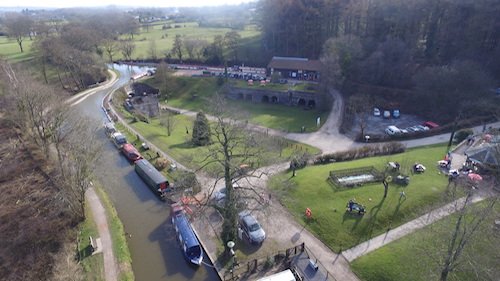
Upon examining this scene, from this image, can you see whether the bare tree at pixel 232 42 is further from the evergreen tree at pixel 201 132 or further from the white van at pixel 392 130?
the white van at pixel 392 130

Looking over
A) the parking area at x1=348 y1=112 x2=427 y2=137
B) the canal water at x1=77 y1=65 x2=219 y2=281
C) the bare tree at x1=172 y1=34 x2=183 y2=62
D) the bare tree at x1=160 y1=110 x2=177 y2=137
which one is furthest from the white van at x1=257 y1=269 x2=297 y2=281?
the bare tree at x1=172 y1=34 x2=183 y2=62

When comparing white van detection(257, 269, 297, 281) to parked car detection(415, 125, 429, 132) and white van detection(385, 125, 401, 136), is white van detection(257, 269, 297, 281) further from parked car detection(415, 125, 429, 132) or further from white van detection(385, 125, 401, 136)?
parked car detection(415, 125, 429, 132)

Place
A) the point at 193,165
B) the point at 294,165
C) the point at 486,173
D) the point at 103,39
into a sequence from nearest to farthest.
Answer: the point at 486,173 → the point at 294,165 → the point at 193,165 → the point at 103,39

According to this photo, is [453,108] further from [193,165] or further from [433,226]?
[193,165]

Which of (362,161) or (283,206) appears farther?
(362,161)

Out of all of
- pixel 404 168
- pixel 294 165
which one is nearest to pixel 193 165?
pixel 294 165

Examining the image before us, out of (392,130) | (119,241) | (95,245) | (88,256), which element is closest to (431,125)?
(392,130)

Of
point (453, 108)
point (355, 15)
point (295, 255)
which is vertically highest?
point (355, 15)
